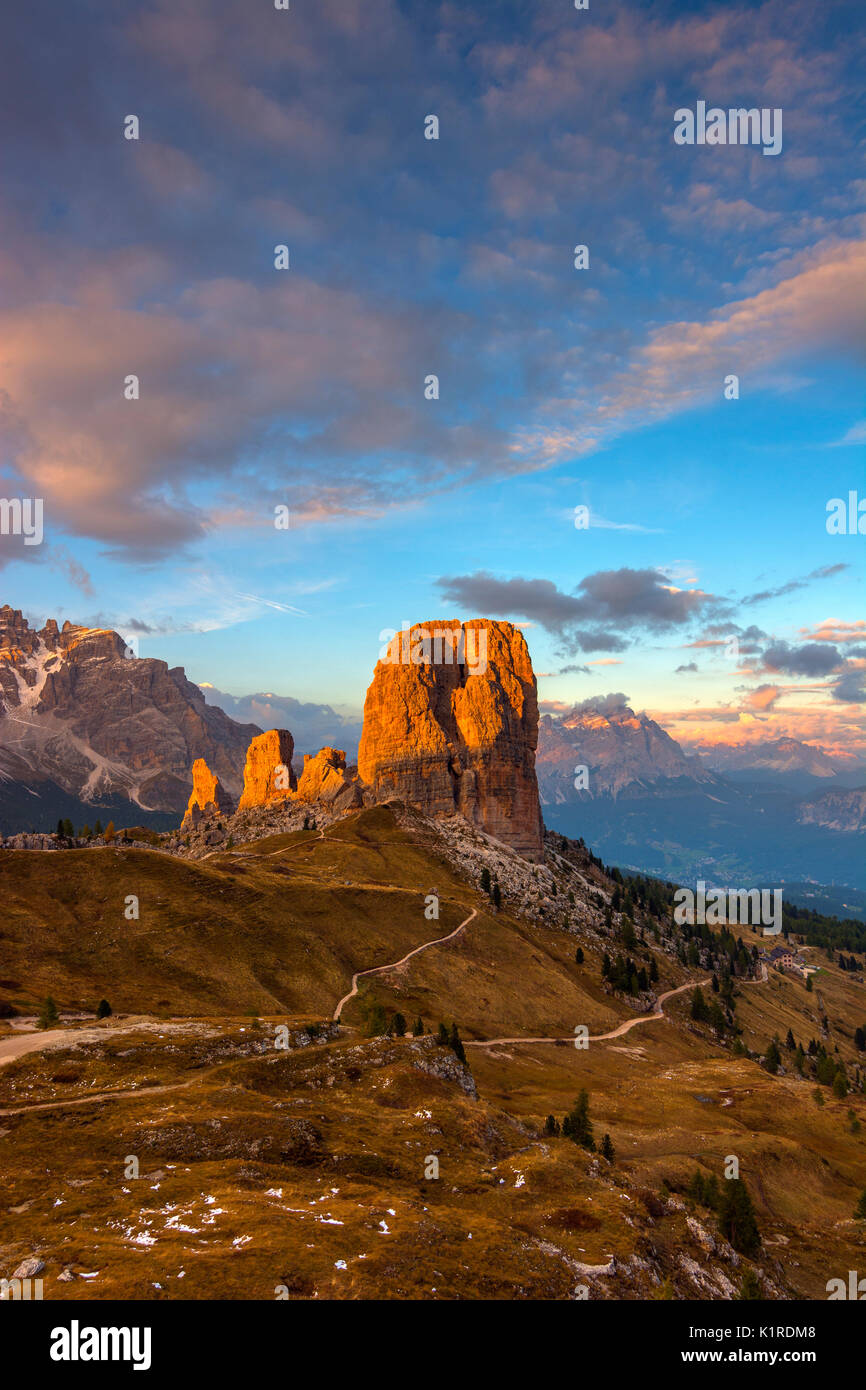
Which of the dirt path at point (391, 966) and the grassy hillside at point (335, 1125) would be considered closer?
the grassy hillside at point (335, 1125)

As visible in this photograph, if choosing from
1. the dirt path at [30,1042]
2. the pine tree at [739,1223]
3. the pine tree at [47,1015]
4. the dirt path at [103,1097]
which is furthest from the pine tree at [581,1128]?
the pine tree at [47,1015]

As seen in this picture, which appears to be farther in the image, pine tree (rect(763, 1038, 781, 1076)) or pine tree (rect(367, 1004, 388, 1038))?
pine tree (rect(763, 1038, 781, 1076))

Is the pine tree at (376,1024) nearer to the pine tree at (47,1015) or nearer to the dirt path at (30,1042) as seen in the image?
the dirt path at (30,1042)

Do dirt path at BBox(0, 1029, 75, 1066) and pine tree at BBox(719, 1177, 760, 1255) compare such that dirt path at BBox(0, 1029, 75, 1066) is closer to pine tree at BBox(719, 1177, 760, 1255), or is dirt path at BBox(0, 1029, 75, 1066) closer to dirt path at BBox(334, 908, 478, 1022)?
dirt path at BBox(334, 908, 478, 1022)

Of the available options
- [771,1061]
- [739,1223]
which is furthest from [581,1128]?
[771,1061]

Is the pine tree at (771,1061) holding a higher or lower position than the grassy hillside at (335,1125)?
lower

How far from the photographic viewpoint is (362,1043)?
3927 inches

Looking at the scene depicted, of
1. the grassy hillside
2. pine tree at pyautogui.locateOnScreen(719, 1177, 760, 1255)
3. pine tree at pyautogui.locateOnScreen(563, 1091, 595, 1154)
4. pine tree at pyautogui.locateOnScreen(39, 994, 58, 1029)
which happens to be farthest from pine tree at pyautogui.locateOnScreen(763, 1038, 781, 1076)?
pine tree at pyautogui.locateOnScreen(39, 994, 58, 1029)

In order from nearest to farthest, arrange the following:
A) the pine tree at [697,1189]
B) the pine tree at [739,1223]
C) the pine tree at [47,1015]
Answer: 1. the pine tree at [739,1223]
2. the pine tree at [697,1189]
3. the pine tree at [47,1015]

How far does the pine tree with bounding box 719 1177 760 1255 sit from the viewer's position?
8306 centimetres

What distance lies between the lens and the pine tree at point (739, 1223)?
83062mm

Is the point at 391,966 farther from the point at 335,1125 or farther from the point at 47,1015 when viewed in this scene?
the point at 335,1125
